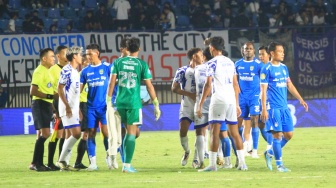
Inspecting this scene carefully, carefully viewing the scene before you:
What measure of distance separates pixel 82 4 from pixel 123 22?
2842 mm

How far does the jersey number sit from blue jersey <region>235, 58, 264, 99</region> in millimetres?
4486

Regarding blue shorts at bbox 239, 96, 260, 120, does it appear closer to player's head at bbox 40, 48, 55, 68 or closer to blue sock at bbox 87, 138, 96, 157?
blue sock at bbox 87, 138, 96, 157

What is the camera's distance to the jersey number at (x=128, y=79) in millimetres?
16875

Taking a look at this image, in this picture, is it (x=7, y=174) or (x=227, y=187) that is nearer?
(x=227, y=187)

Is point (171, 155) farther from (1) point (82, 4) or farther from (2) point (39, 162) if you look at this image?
(1) point (82, 4)

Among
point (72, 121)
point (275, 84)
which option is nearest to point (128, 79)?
point (72, 121)

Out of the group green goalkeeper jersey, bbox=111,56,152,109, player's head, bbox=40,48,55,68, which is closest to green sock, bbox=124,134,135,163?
green goalkeeper jersey, bbox=111,56,152,109

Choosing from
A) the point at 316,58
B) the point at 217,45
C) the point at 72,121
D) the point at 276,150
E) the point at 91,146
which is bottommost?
the point at 276,150

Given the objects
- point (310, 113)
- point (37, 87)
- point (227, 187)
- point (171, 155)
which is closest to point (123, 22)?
point (310, 113)

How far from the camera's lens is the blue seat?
35.6 metres

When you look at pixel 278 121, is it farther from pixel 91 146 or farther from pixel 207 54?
pixel 91 146

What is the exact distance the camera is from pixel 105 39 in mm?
31688

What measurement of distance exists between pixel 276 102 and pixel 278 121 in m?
0.34

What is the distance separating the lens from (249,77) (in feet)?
68.7
